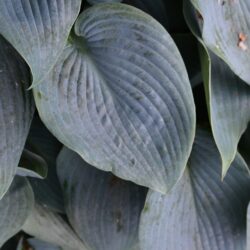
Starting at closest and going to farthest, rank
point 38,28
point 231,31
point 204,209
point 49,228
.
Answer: point 38,28 → point 231,31 → point 204,209 → point 49,228

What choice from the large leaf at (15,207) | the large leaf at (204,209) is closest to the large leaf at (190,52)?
the large leaf at (204,209)

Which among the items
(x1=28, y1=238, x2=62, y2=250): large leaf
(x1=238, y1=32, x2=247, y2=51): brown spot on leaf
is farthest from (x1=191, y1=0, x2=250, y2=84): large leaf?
(x1=28, y1=238, x2=62, y2=250): large leaf

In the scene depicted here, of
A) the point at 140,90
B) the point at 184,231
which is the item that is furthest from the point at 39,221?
the point at 140,90

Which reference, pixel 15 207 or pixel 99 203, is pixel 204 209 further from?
pixel 15 207

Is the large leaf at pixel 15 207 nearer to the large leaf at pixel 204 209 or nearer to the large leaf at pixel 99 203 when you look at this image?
the large leaf at pixel 99 203

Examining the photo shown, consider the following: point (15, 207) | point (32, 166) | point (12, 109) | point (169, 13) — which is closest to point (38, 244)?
point (15, 207)

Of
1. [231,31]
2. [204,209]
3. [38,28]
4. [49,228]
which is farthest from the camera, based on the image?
[49,228]

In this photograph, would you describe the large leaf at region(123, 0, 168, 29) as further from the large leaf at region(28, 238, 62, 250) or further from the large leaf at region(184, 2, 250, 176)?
the large leaf at region(28, 238, 62, 250)

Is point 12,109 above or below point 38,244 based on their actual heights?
above
